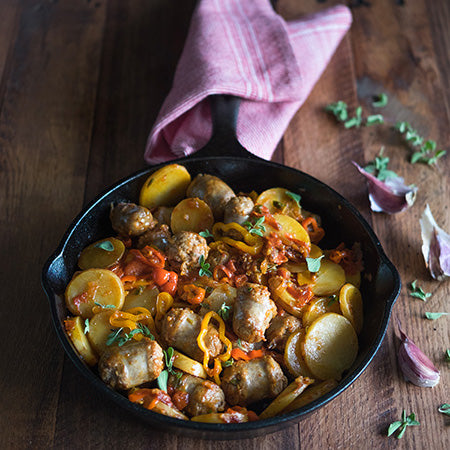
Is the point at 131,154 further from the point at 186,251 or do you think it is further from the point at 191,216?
the point at 186,251

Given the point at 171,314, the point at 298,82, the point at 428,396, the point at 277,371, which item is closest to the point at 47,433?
the point at 171,314

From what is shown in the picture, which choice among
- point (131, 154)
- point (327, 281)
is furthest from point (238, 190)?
point (131, 154)

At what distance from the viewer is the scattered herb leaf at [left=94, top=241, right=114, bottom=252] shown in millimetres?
2896

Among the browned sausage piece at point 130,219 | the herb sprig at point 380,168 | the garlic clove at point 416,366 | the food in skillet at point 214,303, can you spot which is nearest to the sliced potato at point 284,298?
the food in skillet at point 214,303

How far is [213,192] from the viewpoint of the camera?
3035 millimetres

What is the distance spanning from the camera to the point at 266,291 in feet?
8.75

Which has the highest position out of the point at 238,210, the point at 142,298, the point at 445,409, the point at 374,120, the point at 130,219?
the point at 130,219

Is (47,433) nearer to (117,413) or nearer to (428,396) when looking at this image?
(117,413)

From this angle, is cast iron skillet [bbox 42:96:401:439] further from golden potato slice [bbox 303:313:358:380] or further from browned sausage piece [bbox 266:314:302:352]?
browned sausage piece [bbox 266:314:302:352]

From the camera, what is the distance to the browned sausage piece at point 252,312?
8.41 ft

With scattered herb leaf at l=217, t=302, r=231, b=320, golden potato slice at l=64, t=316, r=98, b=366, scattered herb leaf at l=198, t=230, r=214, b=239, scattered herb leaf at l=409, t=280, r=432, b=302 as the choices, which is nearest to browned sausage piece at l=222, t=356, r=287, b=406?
scattered herb leaf at l=217, t=302, r=231, b=320

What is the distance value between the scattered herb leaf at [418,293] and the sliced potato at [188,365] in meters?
1.32

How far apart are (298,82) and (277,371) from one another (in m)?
1.99

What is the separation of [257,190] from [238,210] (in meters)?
0.39
